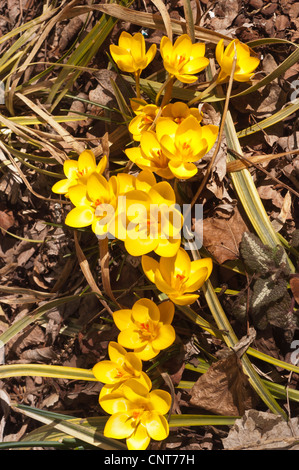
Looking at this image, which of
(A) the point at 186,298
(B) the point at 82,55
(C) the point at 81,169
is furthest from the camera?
(B) the point at 82,55

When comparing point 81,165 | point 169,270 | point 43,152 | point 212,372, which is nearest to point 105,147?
point 81,165

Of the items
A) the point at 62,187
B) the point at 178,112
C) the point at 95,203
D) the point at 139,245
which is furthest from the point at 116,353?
the point at 178,112

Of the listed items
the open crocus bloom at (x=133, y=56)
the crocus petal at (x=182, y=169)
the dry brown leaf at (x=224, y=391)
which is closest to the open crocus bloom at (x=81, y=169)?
the crocus petal at (x=182, y=169)

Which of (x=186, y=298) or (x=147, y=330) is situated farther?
(x=147, y=330)

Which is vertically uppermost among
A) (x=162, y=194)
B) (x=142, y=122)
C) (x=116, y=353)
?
Answer: (x=142, y=122)

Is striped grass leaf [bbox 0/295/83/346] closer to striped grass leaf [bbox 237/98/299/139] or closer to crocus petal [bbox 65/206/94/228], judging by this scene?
crocus petal [bbox 65/206/94/228]

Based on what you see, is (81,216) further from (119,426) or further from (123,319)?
(119,426)
